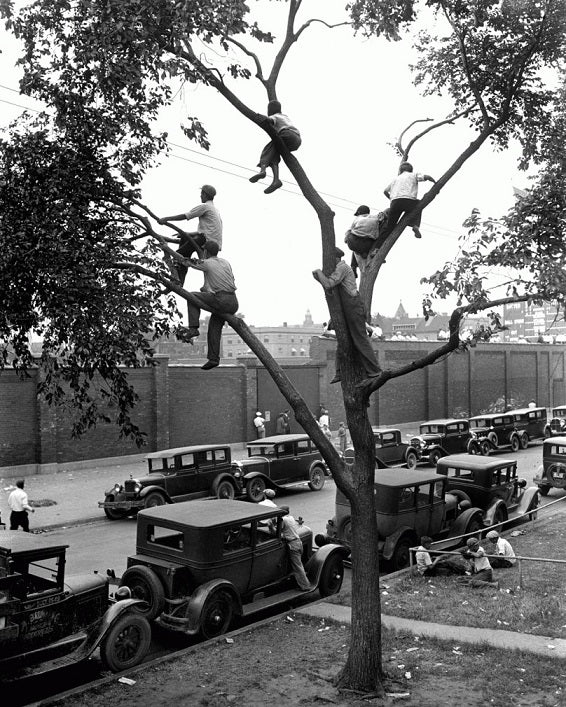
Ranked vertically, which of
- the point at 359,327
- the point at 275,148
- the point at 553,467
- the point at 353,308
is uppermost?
the point at 275,148

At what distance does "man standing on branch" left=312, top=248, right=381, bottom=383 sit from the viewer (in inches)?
306

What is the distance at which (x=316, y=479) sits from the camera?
22.2 metres

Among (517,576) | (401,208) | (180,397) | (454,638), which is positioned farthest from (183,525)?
(180,397)

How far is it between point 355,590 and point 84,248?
4.75m

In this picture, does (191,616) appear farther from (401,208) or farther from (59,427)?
(59,427)

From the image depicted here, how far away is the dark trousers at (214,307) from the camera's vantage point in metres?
7.99

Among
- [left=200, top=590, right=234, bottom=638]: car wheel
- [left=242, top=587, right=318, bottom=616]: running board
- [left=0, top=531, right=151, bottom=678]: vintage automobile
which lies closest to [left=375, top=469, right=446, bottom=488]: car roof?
[left=242, top=587, right=318, bottom=616]: running board

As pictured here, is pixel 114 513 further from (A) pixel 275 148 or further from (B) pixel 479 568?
(A) pixel 275 148

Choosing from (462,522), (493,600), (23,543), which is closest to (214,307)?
(23,543)

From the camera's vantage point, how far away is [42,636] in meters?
8.20

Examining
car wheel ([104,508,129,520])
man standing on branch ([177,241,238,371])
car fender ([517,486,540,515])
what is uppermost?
man standing on branch ([177,241,238,371])

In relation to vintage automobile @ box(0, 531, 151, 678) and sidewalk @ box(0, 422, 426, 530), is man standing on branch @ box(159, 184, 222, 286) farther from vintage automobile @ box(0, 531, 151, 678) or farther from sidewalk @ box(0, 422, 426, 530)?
sidewalk @ box(0, 422, 426, 530)

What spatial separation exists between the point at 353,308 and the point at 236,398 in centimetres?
2360

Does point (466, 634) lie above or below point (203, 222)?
below
